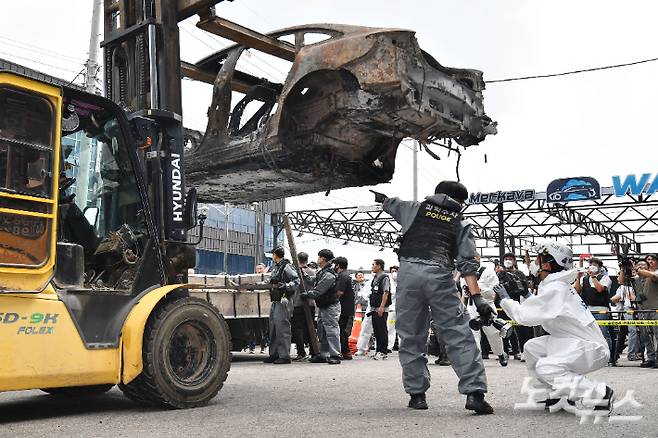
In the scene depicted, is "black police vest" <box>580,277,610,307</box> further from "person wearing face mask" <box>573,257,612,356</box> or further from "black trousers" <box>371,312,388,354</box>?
"black trousers" <box>371,312,388,354</box>

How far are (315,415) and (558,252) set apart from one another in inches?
91.8

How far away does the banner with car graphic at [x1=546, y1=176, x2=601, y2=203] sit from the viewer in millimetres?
18941

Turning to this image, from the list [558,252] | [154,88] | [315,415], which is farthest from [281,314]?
[558,252]

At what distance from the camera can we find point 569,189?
19.2 meters

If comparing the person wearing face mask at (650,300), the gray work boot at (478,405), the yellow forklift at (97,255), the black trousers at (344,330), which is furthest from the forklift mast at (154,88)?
the person wearing face mask at (650,300)

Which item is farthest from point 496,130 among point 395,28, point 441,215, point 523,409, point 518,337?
point 518,337

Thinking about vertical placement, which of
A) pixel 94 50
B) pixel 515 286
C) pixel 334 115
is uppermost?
pixel 94 50

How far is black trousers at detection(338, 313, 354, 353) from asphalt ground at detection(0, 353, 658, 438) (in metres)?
4.31

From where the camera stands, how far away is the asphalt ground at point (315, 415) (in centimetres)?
437

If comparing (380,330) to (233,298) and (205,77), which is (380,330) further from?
(205,77)

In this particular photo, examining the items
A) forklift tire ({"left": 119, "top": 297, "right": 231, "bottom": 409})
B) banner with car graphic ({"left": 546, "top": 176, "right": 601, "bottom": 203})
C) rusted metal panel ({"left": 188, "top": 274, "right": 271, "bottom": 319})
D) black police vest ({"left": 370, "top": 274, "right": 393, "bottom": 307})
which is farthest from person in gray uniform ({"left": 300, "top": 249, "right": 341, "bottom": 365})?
banner with car graphic ({"left": 546, "top": 176, "right": 601, "bottom": 203})

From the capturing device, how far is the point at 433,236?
5.45 meters

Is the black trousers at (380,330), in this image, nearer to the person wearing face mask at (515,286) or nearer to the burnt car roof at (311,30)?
the person wearing face mask at (515,286)

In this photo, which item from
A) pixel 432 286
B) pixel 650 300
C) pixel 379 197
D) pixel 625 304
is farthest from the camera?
pixel 625 304
